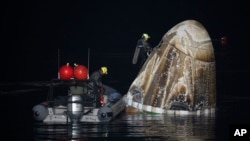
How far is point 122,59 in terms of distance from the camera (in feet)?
278

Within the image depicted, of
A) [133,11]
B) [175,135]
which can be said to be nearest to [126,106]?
[175,135]

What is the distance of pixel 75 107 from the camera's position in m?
31.2

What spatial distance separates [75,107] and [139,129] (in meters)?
2.69

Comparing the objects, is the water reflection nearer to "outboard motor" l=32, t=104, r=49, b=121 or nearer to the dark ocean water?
the dark ocean water

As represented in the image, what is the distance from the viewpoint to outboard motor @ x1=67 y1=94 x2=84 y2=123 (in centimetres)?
3097

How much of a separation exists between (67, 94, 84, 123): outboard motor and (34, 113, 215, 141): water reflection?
51cm

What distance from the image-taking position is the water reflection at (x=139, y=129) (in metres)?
29.7

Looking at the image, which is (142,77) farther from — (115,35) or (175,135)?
(115,35)

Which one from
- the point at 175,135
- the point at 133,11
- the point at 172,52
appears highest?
the point at 133,11

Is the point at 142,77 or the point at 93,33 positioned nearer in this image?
the point at 142,77

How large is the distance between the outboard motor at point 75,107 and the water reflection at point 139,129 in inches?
20.0

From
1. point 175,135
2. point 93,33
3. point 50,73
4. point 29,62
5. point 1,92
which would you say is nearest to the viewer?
point 175,135

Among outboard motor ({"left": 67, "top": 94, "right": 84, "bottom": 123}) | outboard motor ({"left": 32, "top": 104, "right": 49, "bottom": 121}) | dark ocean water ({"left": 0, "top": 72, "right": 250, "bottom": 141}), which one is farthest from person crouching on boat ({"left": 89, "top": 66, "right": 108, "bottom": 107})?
outboard motor ({"left": 32, "top": 104, "right": 49, "bottom": 121})

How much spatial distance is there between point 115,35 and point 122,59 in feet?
141
